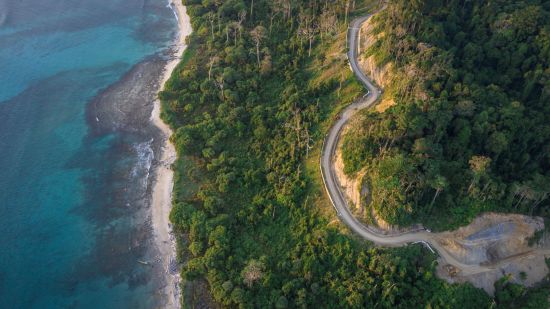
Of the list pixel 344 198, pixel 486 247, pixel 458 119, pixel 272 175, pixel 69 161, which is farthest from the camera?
pixel 69 161

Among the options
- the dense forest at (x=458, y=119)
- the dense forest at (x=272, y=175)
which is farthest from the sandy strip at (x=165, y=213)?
the dense forest at (x=458, y=119)

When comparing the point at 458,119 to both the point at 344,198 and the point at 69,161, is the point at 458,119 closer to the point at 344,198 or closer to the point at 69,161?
the point at 344,198

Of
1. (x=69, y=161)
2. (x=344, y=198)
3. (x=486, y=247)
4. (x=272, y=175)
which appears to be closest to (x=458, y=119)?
(x=486, y=247)

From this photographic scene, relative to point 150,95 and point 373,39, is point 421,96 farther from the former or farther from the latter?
point 150,95

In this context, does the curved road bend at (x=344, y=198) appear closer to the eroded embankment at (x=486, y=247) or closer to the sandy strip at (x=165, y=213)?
the eroded embankment at (x=486, y=247)

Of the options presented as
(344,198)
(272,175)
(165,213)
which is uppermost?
(344,198)

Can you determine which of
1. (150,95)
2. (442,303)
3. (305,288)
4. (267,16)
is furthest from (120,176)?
(442,303)
